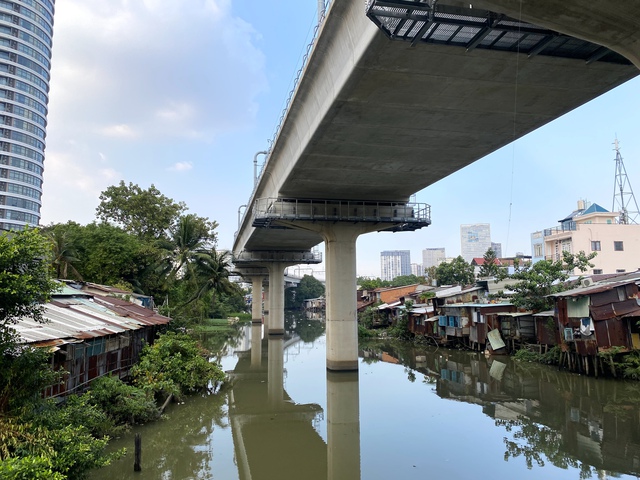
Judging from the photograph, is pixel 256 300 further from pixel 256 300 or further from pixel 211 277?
pixel 211 277

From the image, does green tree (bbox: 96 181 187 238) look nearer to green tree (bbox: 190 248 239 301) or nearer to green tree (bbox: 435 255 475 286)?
green tree (bbox: 190 248 239 301)

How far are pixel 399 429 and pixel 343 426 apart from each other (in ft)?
5.63

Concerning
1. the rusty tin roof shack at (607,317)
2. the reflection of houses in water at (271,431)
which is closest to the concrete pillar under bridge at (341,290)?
the reflection of houses in water at (271,431)

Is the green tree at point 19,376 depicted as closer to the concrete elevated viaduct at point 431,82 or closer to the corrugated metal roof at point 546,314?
the concrete elevated viaduct at point 431,82

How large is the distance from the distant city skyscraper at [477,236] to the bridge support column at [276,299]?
72689mm

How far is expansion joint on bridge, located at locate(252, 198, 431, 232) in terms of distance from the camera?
71.7 ft

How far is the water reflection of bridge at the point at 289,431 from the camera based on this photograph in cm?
1015

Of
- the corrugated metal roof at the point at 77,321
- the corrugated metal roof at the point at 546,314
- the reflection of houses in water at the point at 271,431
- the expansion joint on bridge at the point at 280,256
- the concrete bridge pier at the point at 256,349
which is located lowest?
the concrete bridge pier at the point at 256,349

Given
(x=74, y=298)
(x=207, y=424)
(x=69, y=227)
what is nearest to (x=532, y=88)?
(x=207, y=424)

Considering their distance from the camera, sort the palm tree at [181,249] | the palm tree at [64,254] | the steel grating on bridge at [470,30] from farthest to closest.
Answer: the palm tree at [181,249], the palm tree at [64,254], the steel grating on bridge at [470,30]

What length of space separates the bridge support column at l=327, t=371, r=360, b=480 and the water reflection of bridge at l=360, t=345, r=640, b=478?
350 cm

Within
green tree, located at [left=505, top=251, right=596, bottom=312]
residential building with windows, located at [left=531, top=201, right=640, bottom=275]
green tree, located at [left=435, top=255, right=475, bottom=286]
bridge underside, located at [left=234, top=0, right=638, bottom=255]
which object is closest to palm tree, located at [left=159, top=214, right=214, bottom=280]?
bridge underside, located at [left=234, top=0, right=638, bottom=255]

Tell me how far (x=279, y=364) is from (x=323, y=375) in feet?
16.0

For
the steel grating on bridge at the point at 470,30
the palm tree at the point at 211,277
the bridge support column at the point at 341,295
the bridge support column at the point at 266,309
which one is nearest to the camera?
the steel grating on bridge at the point at 470,30
